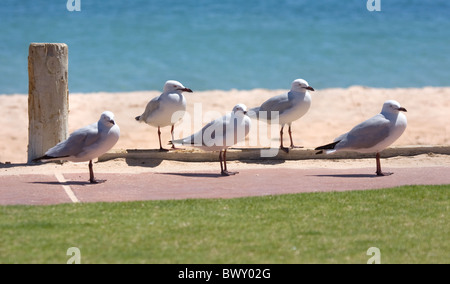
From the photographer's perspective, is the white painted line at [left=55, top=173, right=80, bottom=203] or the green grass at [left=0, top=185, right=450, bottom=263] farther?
the white painted line at [left=55, top=173, right=80, bottom=203]

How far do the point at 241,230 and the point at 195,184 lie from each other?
9.57ft

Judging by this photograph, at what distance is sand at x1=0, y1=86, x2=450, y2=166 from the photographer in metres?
16.7

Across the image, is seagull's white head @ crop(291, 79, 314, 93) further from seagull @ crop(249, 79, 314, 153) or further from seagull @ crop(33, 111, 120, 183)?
seagull @ crop(33, 111, 120, 183)

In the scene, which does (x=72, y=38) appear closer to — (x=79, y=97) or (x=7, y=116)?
(x=79, y=97)

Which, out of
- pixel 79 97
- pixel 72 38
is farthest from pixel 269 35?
pixel 79 97

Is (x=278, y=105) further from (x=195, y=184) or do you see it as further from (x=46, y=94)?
(x=46, y=94)

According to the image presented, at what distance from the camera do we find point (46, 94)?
12.5 meters

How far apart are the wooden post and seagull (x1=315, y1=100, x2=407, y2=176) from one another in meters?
4.45

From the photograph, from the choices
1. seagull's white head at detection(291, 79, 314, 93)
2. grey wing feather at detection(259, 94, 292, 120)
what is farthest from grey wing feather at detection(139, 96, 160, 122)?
seagull's white head at detection(291, 79, 314, 93)

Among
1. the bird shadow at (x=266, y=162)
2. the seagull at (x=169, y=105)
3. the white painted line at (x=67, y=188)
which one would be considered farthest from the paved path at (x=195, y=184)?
the seagull at (x=169, y=105)
